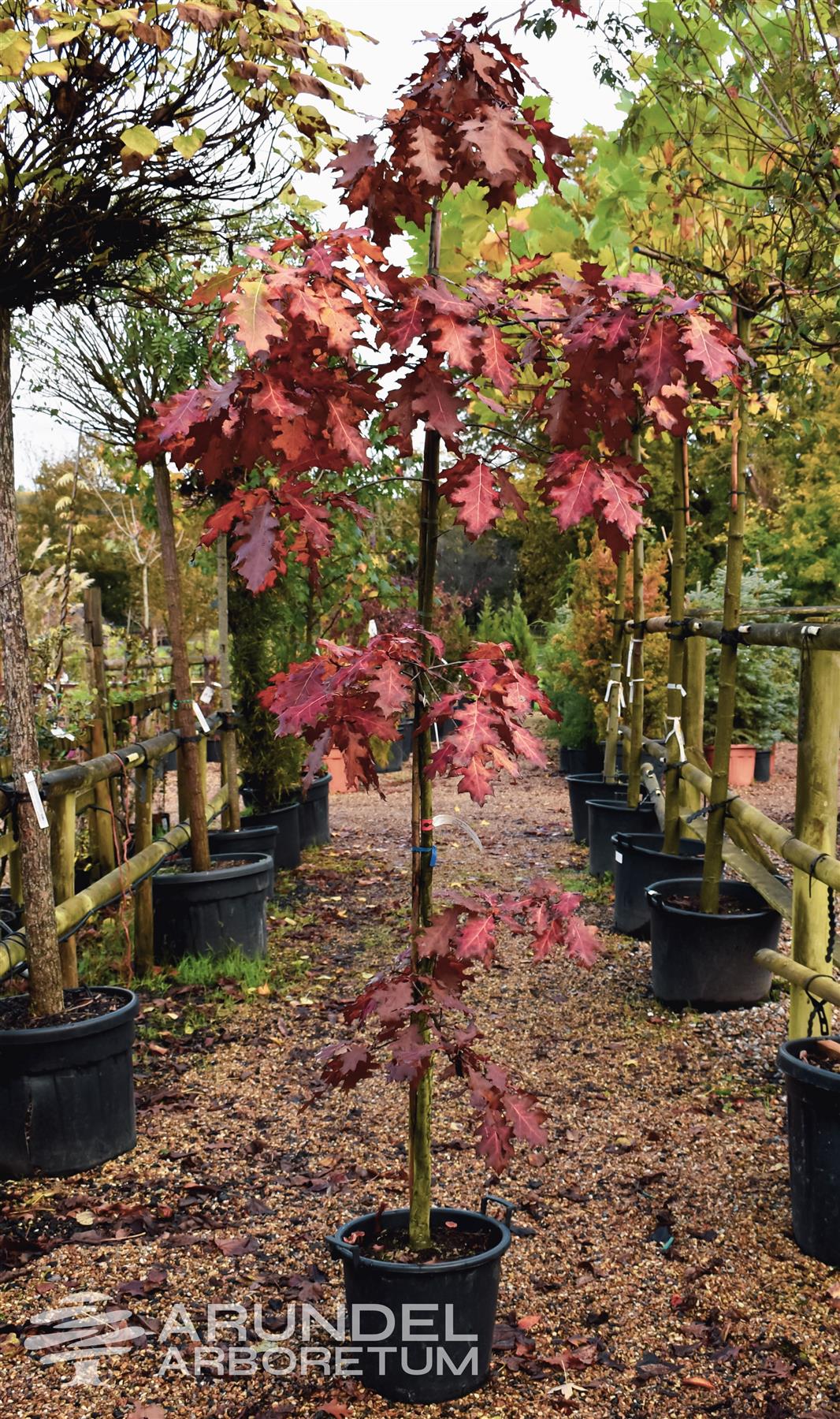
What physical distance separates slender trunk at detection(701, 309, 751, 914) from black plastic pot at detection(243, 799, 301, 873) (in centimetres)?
314

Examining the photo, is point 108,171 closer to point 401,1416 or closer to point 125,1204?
point 125,1204

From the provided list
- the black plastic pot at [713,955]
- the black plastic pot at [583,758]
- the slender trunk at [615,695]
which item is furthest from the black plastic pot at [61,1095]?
the black plastic pot at [583,758]

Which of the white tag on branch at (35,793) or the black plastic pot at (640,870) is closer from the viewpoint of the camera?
the white tag on branch at (35,793)

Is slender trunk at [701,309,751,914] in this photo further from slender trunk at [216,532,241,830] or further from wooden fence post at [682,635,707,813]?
slender trunk at [216,532,241,830]

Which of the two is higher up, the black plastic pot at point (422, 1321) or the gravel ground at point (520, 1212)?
the black plastic pot at point (422, 1321)

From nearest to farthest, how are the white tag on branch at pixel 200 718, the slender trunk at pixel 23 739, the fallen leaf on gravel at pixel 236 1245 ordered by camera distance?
the fallen leaf on gravel at pixel 236 1245 < the slender trunk at pixel 23 739 < the white tag on branch at pixel 200 718

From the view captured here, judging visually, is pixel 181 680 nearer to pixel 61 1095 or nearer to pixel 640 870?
pixel 61 1095

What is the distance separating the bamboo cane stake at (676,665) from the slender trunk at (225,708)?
234 cm

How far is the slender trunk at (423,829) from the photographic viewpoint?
2340 mm

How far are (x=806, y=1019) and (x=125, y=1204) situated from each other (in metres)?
2.13

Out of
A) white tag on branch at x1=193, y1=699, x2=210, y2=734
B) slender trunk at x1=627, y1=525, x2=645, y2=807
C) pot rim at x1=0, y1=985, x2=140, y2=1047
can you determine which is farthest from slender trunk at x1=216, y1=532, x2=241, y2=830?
pot rim at x1=0, y1=985, x2=140, y2=1047

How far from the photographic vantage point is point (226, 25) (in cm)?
298

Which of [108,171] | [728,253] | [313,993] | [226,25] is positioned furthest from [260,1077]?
[728,253]

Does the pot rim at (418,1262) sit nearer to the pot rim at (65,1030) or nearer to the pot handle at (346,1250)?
the pot handle at (346,1250)
